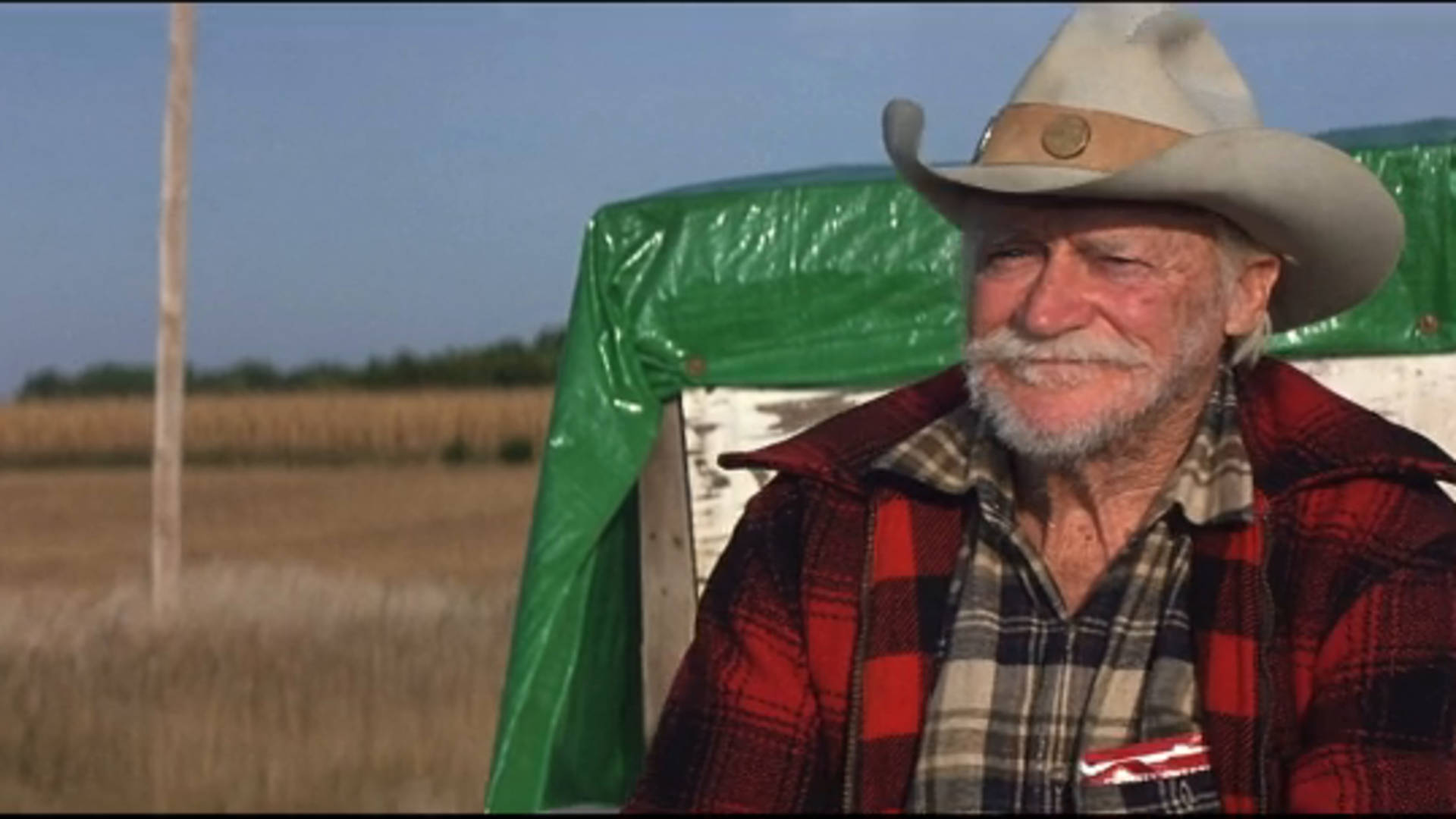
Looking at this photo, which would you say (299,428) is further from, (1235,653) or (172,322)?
(1235,653)

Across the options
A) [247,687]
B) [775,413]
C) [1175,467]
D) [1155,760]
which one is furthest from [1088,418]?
[247,687]

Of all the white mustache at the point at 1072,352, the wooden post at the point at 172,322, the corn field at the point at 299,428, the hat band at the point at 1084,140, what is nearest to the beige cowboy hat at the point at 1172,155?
the hat band at the point at 1084,140

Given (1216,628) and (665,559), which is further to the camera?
(665,559)

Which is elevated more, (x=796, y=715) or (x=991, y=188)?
(x=991, y=188)

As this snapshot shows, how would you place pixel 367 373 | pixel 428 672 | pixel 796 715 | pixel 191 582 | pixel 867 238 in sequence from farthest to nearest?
pixel 367 373, pixel 191 582, pixel 428 672, pixel 867 238, pixel 796 715

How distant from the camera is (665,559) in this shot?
487 cm

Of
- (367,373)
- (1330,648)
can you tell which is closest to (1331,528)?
(1330,648)

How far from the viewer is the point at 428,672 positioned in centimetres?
1087

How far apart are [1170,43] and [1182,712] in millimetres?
824

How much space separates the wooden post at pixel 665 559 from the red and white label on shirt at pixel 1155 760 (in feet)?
6.81

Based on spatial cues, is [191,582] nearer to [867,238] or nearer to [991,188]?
[867,238]

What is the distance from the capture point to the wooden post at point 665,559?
482 cm

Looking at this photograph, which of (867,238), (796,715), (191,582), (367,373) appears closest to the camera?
(796,715)

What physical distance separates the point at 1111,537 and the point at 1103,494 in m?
0.05
